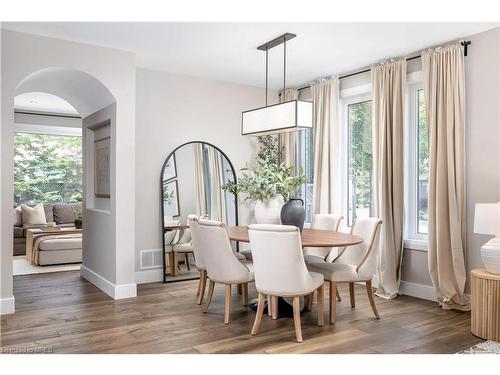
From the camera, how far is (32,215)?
8.35 m

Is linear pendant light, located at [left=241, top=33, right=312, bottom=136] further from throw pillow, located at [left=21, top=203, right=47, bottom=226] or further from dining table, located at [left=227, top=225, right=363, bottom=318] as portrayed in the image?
throw pillow, located at [left=21, top=203, right=47, bottom=226]

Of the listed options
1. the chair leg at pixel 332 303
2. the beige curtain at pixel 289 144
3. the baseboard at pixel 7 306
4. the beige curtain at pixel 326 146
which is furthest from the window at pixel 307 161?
the baseboard at pixel 7 306

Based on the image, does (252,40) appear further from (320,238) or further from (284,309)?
(284,309)

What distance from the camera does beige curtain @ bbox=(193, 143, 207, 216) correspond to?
5859 mm

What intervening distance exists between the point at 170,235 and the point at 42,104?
165 inches

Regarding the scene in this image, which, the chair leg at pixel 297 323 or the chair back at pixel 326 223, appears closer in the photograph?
the chair leg at pixel 297 323

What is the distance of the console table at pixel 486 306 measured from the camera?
3.38m

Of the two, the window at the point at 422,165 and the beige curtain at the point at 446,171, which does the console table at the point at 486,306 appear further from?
the window at the point at 422,165

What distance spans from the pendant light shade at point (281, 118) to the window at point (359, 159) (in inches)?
65.8

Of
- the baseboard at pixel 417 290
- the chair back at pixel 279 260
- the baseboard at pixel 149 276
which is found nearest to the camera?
the chair back at pixel 279 260

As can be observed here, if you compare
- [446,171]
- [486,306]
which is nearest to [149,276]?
[446,171]

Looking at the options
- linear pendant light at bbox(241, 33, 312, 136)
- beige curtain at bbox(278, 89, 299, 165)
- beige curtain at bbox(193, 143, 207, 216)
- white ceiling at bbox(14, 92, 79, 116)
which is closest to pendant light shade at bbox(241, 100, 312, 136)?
linear pendant light at bbox(241, 33, 312, 136)

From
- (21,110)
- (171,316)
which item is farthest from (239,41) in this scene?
(21,110)

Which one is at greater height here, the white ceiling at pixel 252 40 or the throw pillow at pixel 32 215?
the white ceiling at pixel 252 40
